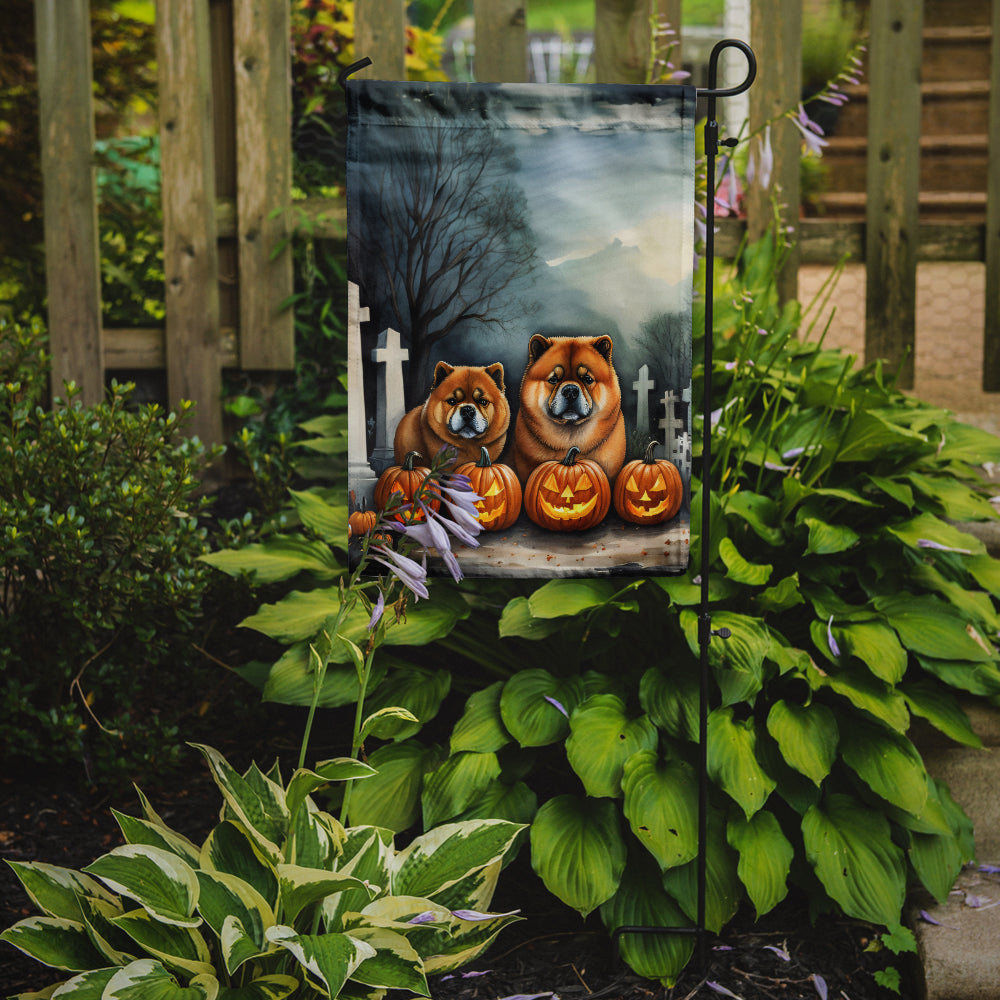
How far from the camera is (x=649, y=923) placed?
1.83m

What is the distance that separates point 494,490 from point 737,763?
693mm

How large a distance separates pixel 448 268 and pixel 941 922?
156 centimetres

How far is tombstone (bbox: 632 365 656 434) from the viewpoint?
1758 mm

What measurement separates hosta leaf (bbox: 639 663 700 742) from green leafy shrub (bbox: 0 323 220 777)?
1050 mm

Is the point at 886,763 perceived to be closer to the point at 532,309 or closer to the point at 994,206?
the point at 532,309

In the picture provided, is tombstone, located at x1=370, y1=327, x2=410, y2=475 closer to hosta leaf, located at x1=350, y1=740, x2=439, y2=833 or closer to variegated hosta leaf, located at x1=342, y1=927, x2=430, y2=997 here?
hosta leaf, located at x1=350, y1=740, x2=439, y2=833

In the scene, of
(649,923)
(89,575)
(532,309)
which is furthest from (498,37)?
(649,923)

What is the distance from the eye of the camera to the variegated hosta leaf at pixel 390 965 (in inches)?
56.1

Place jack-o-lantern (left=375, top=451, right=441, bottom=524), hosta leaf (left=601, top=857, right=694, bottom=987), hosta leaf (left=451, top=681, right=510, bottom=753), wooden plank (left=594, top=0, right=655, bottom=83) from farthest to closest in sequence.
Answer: wooden plank (left=594, top=0, right=655, bottom=83) < hosta leaf (left=451, top=681, right=510, bottom=753) < hosta leaf (left=601, top=857, right=694, bottom=987) < jack-o-lantern (left=375, top=451, right=441, bottom=524)

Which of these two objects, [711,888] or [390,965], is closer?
[390,965]

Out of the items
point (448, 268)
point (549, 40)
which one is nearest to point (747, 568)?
point (448, 268)

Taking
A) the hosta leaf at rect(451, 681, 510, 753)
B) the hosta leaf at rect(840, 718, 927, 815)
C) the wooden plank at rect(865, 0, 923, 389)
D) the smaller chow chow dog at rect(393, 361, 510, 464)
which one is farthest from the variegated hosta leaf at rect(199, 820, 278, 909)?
the wooden plank at rect(865, 0, 923, 389)

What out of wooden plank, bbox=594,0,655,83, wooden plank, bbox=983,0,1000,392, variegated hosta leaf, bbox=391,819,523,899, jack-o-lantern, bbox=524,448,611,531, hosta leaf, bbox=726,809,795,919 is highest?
wooden plank, bbox=594,0,655,83

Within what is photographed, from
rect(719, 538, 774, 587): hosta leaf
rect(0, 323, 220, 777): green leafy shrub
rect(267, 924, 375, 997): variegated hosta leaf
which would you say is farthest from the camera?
rect(0, 323, 220, 777): green leafy shrub
